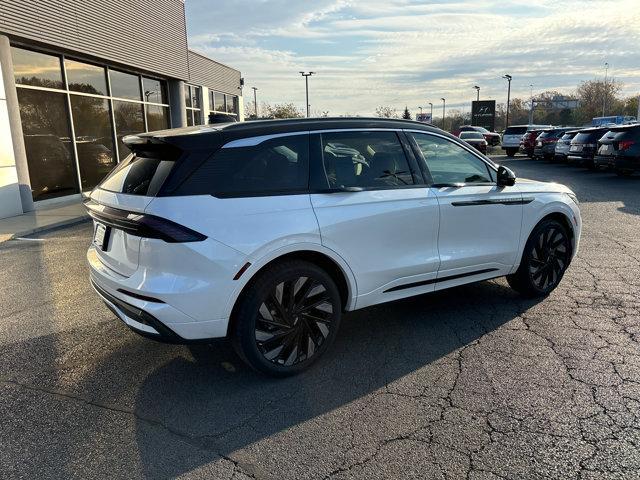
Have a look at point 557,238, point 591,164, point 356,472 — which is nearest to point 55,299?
point 356,472

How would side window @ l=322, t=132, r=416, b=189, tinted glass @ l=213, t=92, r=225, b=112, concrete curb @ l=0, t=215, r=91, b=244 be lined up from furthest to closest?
tinted glass @ l=213, t=92, r=225, b=112
concrete curb @ l=0, t=215, r=91, b=244
side window @ l=322, t=132, r=416, b=189

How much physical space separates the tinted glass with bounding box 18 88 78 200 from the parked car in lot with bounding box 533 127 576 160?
19.2m

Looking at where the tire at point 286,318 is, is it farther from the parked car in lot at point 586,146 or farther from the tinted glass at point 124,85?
the parked car in lot at point 586,146

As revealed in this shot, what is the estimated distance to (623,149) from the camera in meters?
14.4

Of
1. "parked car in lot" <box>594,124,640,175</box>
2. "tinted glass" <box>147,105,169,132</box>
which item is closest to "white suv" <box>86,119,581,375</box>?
"parked car in lot" <box>594,124,640,175</box>

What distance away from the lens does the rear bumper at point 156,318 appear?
3.01 m

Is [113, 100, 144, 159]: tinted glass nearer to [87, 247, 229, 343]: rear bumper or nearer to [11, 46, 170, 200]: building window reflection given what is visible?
[11, 46, 170, 200]: building window reflection

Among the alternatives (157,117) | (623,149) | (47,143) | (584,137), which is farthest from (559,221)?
(157,117)

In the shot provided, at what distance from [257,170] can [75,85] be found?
12015 mm

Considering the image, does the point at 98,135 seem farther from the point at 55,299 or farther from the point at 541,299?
the point at 541,299

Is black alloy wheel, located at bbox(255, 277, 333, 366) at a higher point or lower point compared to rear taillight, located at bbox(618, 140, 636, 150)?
lower

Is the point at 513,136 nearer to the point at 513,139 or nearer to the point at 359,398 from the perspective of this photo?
the point at 513,139

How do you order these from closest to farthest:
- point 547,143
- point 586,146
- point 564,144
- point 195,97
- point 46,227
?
1. point 46,227
2. point 586,146
3. point 564,144
4. point 195,97
5. point 547,143

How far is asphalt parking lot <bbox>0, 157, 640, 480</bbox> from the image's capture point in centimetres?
262
